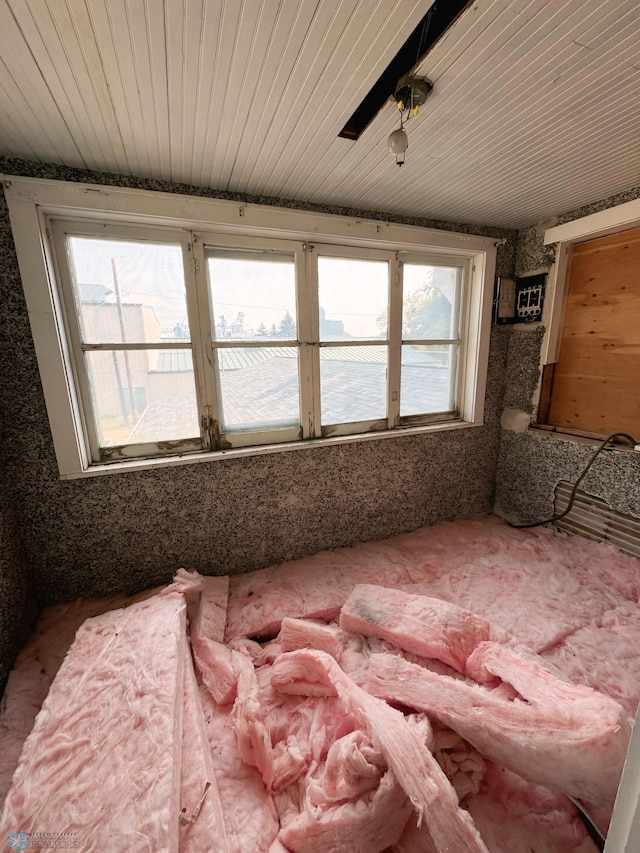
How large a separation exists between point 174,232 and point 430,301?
1539 mm

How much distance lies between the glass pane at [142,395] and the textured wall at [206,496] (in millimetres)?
205

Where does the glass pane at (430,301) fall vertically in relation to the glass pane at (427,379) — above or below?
above

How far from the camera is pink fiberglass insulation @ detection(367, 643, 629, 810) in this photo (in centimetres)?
76

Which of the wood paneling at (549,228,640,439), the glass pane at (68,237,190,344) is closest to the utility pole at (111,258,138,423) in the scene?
the glass pane at (68,237,190,344)

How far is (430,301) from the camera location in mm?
2104

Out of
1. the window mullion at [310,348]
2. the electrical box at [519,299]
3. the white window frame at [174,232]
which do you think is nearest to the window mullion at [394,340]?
the white window frame at [174,232]

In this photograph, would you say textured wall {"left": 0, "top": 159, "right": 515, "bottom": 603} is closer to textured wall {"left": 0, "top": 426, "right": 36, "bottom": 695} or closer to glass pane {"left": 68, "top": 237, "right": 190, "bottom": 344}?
textured wall {"left": 0, "top": 426, "right": 36, "bottom": 695}

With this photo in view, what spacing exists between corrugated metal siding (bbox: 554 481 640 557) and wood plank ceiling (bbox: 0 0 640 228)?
66.2 inches

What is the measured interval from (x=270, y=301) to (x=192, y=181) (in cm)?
60

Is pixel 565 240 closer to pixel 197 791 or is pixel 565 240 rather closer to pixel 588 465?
pixel 588 465

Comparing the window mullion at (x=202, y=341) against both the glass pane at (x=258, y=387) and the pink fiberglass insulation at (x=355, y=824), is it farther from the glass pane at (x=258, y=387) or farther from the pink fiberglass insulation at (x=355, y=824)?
the pink fiberglass insulation at (x=355, y=824)

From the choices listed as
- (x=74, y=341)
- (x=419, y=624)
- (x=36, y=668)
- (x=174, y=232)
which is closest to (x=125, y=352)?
(x=74, y=341)

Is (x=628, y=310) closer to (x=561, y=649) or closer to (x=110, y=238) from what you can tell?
(x=561, y=649)

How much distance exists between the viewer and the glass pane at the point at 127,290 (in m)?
1.44
